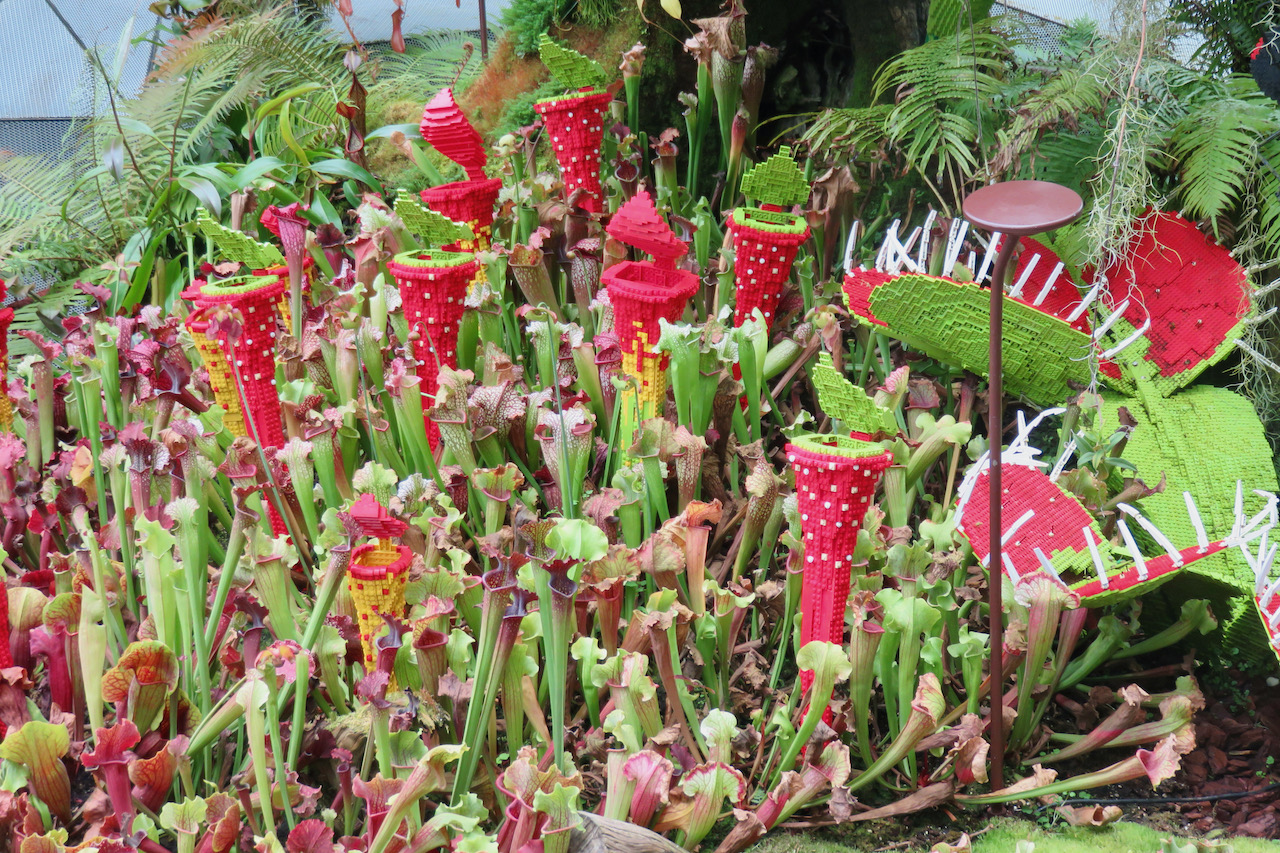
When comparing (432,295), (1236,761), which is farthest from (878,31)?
(1236,761)

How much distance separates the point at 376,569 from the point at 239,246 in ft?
2.57

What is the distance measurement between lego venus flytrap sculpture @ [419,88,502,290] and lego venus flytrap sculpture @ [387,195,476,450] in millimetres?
88

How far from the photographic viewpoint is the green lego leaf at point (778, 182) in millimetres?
1448

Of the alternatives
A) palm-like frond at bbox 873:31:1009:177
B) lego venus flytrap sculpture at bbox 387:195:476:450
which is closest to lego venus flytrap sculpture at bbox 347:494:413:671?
lego venus flytrap sculpture at bbox 387:195:476:450

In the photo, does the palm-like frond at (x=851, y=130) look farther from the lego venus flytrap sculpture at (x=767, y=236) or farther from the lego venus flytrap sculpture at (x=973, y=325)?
the lego venus flytrap sculpture at (x=973, y=325)

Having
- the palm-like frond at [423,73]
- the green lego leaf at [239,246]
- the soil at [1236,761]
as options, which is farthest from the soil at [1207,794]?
the palm-like frond at [423,73]

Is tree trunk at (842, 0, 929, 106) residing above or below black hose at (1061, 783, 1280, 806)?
above

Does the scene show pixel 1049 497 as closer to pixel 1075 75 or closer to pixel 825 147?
pixel 1075 75

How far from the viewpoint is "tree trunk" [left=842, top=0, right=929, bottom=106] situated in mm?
1856

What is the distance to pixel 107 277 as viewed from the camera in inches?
82.2

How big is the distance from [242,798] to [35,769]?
7.1 inches

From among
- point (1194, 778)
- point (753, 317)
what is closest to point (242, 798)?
point (753, 317)

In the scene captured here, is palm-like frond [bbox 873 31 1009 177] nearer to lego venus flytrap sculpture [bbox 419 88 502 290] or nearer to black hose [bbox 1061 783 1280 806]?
lego venus flytrap sculpture [bbox 419 88 502 290]

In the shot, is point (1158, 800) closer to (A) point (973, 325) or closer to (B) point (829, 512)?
(B) point (829, 512)
